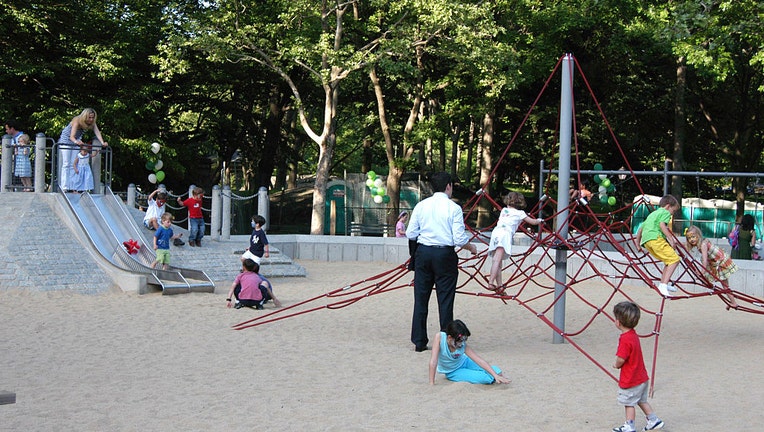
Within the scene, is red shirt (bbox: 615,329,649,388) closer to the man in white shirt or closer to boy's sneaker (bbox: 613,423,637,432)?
boy's sneaker (bbox: 613,423,637,432)

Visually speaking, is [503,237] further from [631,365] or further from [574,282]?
[631,365]

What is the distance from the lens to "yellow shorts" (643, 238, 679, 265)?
33.7ft

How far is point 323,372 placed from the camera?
866 centimetres

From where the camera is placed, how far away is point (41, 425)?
6.55m

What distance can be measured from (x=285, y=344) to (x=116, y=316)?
3.08m

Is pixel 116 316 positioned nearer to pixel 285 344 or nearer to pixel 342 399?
pixel 285 344

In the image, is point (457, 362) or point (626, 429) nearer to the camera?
point (626, 429)

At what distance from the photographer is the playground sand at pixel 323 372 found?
6.90 metres

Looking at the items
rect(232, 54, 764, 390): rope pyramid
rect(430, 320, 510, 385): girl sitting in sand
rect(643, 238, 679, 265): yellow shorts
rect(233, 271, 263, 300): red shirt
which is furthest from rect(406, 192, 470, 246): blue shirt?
rect(233, 271, 263, 300): red shirt

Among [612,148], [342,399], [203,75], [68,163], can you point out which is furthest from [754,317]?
[203,75]

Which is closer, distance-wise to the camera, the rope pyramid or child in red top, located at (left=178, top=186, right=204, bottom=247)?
the rope pyramid

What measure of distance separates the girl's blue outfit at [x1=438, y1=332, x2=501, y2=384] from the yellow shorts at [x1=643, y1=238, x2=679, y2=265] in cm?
315

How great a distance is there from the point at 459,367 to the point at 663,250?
136 inches

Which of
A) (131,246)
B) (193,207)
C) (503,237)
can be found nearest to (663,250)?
(503,237)
